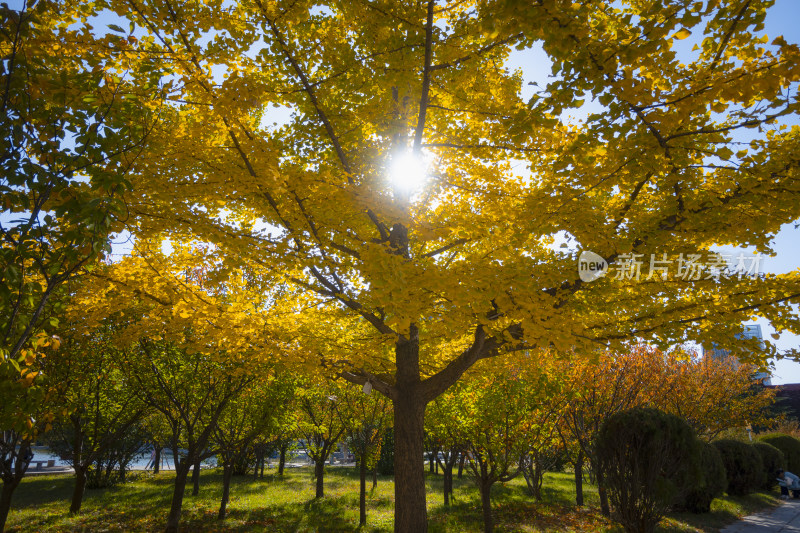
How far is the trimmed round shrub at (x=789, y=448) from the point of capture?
19.3m

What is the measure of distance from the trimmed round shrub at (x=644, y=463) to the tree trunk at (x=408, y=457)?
12.8 feet

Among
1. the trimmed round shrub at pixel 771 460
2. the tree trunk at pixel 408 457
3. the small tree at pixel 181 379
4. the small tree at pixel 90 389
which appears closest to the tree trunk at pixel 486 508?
the tree trunk at pixel 408 457

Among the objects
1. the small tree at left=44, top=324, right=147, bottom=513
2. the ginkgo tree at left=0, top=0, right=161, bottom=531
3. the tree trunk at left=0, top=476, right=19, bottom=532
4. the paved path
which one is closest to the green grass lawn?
the paved path

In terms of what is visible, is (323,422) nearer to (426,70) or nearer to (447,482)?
(447,482)

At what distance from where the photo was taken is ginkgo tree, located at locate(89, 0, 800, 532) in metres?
3.15

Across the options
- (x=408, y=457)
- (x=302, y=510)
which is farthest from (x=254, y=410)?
(x=408, y=457)

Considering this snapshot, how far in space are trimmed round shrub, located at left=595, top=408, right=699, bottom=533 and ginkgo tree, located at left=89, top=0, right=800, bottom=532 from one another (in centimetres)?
284

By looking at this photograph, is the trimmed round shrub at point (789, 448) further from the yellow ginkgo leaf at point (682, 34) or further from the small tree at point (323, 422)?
the yellow ginkgo leaf at point (682, 34)

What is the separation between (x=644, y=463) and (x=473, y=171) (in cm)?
607

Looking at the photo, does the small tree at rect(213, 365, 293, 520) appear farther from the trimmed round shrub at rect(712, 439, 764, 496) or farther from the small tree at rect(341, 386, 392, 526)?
the trimmed round shrub at rect(712, 439, 764, 496)

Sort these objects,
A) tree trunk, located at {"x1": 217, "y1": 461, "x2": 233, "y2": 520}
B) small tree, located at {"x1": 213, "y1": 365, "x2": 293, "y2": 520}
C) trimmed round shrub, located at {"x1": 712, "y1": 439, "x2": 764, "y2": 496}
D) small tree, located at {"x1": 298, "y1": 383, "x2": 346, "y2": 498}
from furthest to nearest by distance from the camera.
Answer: small tree, located at {"x1": 298, "y1": 383, "x2": 346, "y2": 498}, trimmed round shrub, located at {"x1": 712, "y1": 439, "x2": 764, "y2": 496}, tree trunk, located at {"x1": 217, "y1": 461, "x2": 233, "y2": 520}, small tree, located at {"x1": 213, "y1": 365, "x2": 293, "y2": 520}

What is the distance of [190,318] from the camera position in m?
6.15

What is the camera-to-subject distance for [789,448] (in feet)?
64.0

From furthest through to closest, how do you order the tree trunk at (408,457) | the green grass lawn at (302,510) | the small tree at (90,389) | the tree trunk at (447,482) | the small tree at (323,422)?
the small tree at (323,422) < the tree trunk at (447,482) < the green grass lawn at (302,510) < the small tree at (90,389) < the tree trunk at (408,457)
